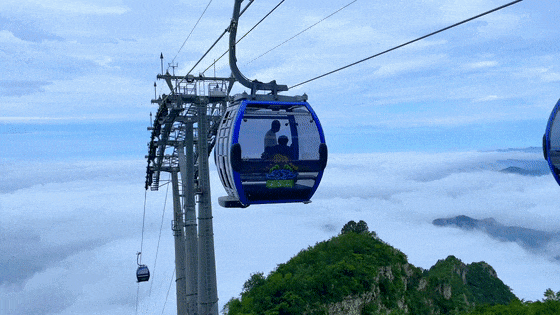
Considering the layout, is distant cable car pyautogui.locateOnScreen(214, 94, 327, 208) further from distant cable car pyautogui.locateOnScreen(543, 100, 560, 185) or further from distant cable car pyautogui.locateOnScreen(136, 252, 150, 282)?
distant cable car pyautogui.locateOnScreen(136, 252, 150, 282)

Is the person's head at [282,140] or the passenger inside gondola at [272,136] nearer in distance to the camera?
the passenger inside gondola at [272,136]

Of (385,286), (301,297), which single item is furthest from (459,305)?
(301,297)

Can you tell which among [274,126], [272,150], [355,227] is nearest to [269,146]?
[272,150]

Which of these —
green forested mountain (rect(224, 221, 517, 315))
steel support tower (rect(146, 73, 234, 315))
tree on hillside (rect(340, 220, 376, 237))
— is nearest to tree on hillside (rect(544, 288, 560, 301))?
green forested mountain (rect(224, 221, 517, 315))

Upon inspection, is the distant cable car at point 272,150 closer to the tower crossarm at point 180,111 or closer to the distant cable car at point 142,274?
the tower crossarm at point 180,111

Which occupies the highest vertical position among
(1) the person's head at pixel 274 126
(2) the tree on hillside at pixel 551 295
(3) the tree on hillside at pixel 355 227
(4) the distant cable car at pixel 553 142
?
(1) the person's head at pixel 274 126

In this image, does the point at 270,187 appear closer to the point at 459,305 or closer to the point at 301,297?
the point at 301,297

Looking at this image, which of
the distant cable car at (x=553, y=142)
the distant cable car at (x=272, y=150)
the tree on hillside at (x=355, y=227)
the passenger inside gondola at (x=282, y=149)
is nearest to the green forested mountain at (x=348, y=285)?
the tree on hillside at (x=355, y=227)
